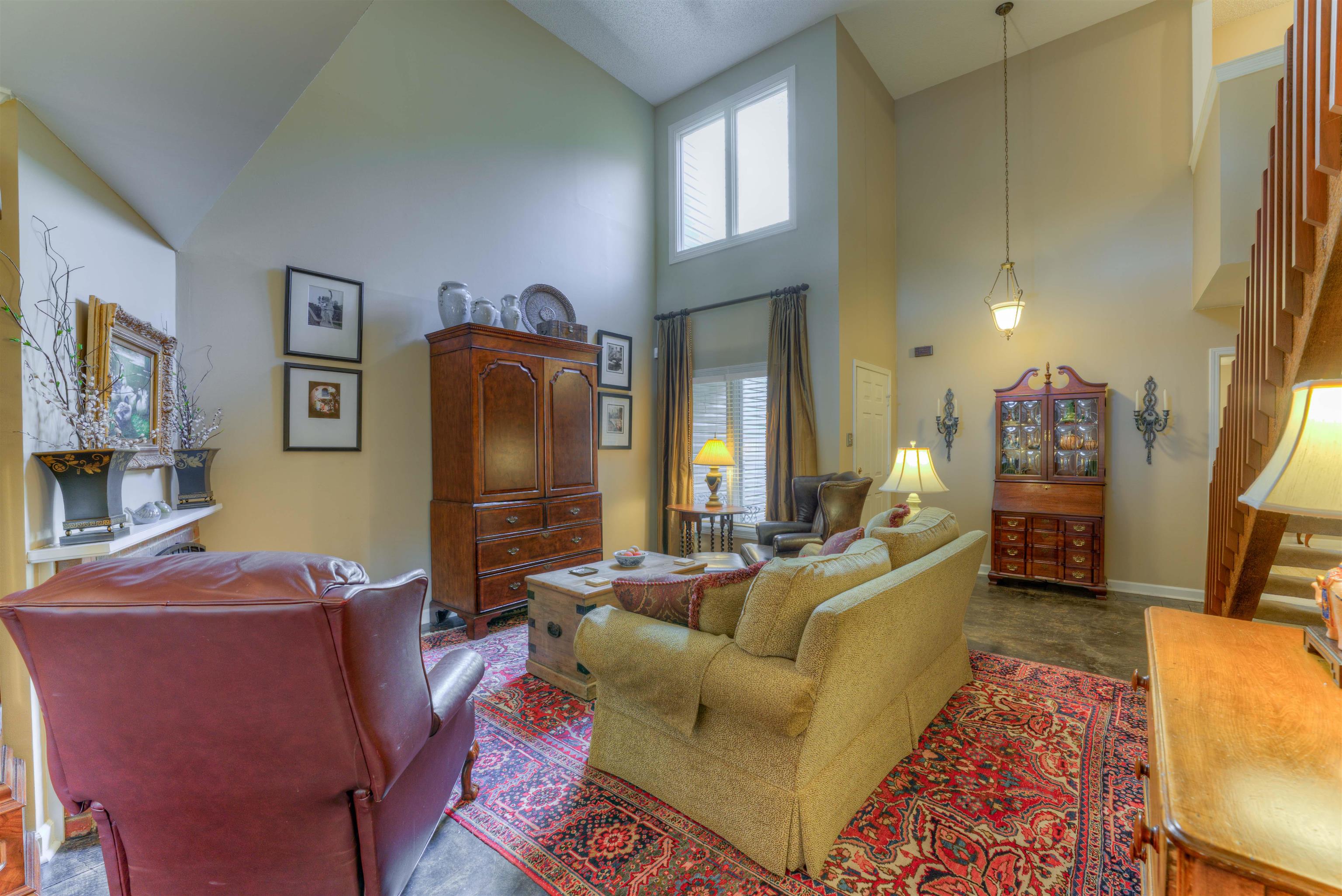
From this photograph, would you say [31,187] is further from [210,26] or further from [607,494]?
Result: [607,494]

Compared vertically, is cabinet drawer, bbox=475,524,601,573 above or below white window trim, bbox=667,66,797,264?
below

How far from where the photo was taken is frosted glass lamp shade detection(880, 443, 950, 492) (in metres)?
3.48

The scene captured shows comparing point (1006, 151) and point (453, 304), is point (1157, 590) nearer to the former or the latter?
point (1006, 151)

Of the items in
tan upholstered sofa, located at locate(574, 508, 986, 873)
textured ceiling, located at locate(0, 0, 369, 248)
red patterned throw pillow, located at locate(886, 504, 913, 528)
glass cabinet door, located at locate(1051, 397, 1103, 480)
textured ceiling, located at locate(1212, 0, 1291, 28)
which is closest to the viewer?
textured ceiling, located at locate(0, 0, 369, 248)

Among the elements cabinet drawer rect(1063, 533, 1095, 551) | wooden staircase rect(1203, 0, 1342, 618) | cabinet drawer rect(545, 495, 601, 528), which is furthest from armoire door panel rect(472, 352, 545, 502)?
cabinet drawer rect(1063, 533, 1095, 551)

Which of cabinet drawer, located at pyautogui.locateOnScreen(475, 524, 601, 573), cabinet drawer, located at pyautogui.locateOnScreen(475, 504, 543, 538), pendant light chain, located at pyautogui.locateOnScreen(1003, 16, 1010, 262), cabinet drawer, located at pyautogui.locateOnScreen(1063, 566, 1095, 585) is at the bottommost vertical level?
cabinet drawer, located at pyautogui.locateOnScreen(1063, 566, 1095, 585)

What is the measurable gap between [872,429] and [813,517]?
4.11 feet

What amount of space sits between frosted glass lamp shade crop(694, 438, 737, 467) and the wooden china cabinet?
2.42 meters

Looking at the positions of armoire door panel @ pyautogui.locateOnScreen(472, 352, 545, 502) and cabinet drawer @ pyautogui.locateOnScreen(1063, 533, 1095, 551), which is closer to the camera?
armoire door panel @ pyautogui.locateOnScreen(472, 352, 545, 502)

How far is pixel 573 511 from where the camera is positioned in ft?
13.4

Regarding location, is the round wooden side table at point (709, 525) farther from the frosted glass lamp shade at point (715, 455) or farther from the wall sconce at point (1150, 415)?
the wall sconce at point (1150, 415)

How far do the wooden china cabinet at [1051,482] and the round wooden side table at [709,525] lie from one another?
7.49ft

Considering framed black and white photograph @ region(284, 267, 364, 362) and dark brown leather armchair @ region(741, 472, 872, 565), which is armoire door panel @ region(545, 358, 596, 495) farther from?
dark brown leather armchair @ region(741, 472, 872, 565)

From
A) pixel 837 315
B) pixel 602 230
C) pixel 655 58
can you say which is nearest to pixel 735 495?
pixel 837 315
